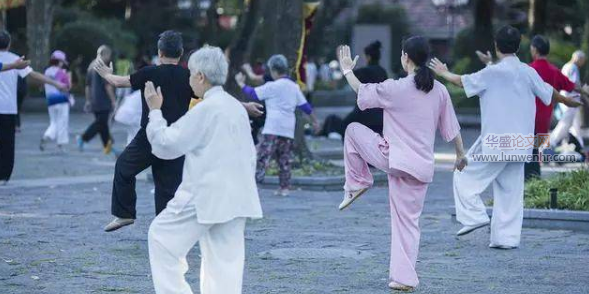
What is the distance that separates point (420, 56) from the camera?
8969mm

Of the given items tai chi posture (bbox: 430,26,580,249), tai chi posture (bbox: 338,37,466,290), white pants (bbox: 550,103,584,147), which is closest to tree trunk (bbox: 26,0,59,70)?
white pants (bbox: 550,103,584,147)

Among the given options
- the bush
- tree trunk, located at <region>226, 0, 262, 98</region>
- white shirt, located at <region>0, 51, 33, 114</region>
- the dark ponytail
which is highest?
the dark ponytail

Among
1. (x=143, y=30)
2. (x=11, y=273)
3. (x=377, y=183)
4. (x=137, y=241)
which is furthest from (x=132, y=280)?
(x=143, y=30)

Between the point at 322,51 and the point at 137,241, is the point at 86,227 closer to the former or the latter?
the point at 137,241

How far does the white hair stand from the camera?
7094 mm

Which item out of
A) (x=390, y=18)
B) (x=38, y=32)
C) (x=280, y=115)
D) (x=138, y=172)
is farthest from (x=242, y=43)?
(x=390, y=18)

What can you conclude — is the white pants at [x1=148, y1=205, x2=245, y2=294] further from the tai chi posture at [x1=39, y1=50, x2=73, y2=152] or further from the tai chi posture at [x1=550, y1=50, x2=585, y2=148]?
the tai chi posture at [x1=39, y1=50, x2=73, y2=152]

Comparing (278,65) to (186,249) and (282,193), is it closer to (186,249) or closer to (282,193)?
(282,193)

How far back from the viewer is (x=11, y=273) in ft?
30.8

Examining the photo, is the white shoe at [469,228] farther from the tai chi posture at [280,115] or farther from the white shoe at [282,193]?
the white shoe at [282,193]

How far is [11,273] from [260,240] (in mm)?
2653

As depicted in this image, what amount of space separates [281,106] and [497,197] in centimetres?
439

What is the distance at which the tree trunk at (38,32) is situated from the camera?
34.7 meters

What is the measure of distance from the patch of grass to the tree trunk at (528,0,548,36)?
24004mm
